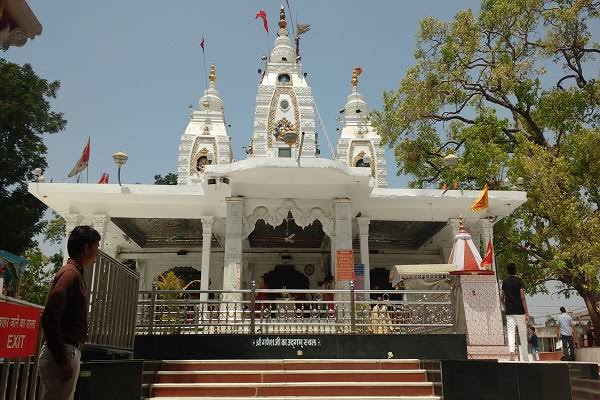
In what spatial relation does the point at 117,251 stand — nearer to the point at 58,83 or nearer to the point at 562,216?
the point at 58,83

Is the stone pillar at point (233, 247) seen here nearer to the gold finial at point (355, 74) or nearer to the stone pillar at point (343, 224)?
the stone pillar at point (343, 224)

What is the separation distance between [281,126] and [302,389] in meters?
19.5

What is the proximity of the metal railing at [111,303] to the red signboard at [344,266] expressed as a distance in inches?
256

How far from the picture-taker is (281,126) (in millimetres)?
25453

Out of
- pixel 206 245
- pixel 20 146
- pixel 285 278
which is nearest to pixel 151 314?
pixel 206 245

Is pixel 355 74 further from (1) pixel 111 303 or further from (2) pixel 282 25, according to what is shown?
(1) pixel 111 303

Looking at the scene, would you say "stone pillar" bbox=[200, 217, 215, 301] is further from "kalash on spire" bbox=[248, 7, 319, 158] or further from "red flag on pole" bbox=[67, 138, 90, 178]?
"kalash on spire" bbox=[248, 7, 319, 158]

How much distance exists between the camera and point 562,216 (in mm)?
13414

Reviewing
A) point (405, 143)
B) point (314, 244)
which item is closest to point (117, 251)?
point (314, 244)

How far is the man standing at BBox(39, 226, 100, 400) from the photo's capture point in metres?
3.16

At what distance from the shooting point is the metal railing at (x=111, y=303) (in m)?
4.83

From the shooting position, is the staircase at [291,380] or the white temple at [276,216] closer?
the staircase at [291,380]

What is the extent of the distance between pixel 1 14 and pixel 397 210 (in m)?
11.8

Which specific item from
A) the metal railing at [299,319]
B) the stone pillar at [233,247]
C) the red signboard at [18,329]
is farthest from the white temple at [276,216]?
the red signboard at [18,329]
